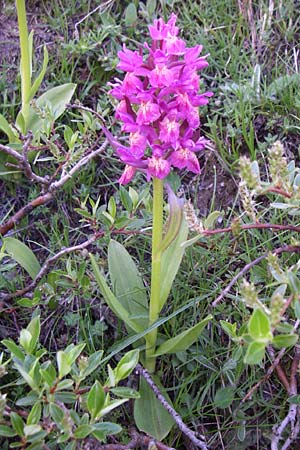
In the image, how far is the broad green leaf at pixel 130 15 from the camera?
106 inches

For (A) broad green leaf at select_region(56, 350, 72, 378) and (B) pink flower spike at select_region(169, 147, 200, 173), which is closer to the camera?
(A) broad green leaf at select_region(56, 350, 72, 378)

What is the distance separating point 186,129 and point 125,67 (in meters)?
0.22

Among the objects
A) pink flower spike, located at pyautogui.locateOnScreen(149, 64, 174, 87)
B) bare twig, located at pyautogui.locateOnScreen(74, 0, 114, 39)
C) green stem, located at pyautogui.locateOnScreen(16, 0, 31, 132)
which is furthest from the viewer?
bare twig, located at pyautogui.locateOnScreen(74, 0, 114, 39)

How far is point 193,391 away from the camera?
179 cm

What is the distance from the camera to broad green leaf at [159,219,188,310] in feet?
5.71

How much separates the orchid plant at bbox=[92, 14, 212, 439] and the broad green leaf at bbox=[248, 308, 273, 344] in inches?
16.0

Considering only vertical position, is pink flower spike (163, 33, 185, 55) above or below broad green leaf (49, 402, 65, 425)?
above

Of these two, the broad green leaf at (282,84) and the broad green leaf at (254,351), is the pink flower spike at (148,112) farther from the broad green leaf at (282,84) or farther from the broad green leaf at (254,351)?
the broad green leaf at (282,84)

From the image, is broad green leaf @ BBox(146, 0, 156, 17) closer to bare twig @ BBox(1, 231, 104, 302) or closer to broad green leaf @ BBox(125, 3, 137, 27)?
broad green leaf @ BBox(125, 3, 137, 27)

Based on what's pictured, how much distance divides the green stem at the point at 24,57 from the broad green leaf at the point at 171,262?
39.1 inches

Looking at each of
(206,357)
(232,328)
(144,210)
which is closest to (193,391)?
(206,357)

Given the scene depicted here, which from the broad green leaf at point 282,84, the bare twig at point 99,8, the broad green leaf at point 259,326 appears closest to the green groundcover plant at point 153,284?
the broad green leaf at point 259,326

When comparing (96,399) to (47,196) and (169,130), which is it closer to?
(169,130)

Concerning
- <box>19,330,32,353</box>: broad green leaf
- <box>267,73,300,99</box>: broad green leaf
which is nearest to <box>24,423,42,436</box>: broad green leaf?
<box>19,330,32,353</box>: broad green leaf
